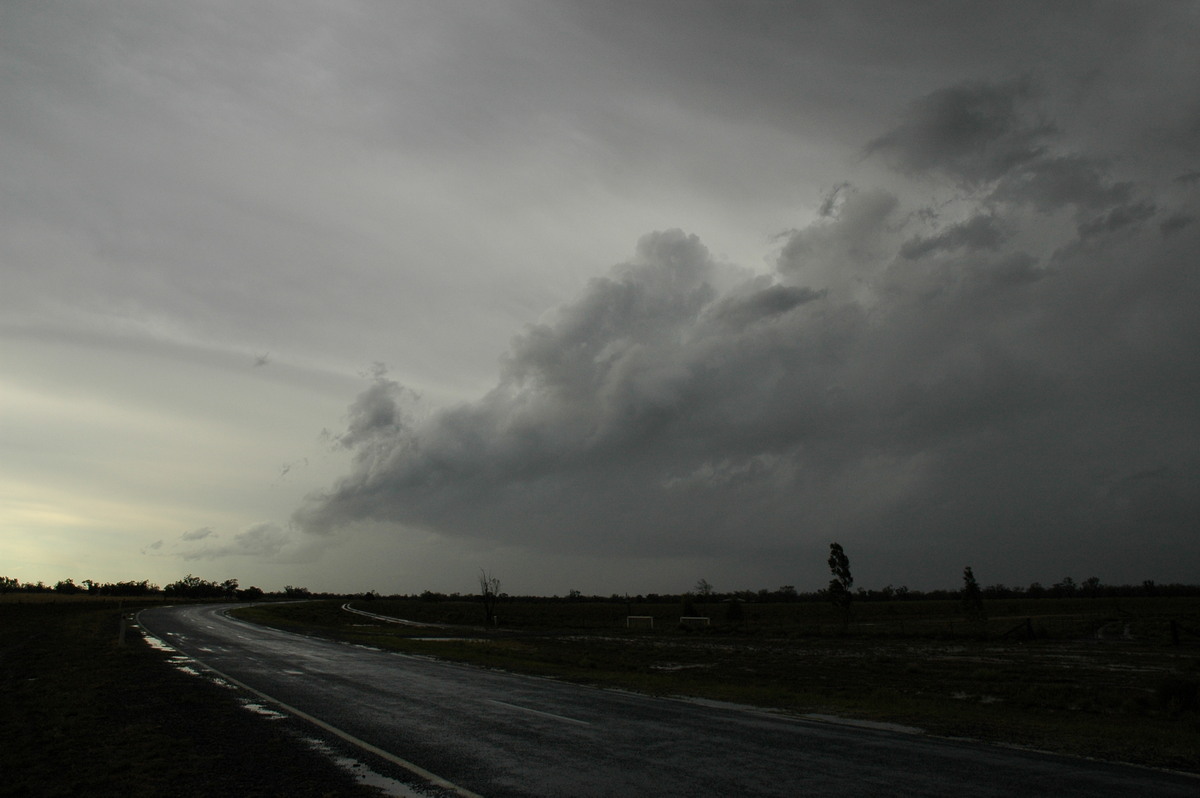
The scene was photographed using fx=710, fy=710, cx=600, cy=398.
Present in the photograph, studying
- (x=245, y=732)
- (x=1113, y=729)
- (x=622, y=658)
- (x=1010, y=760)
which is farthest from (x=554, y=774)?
(x=622, y=658)

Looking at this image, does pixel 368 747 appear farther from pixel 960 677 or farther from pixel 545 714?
pixel 960 677

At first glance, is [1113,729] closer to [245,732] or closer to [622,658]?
[245,732]

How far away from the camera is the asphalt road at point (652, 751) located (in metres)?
8.34

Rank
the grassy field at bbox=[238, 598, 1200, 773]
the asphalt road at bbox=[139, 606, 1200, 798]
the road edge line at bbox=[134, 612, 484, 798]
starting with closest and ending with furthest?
the road edge line at bbox=[134, 612, 484, 798] < the asphalt road at bbox=[139, 606, 1200, 798] < the grassy field at bbox=[238, 598, 1200, 773]

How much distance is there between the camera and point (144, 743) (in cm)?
1070

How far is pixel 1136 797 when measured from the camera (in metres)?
8.01

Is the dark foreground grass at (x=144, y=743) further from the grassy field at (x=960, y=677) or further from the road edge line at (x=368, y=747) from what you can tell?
the grassy field at (x=960, y=677)

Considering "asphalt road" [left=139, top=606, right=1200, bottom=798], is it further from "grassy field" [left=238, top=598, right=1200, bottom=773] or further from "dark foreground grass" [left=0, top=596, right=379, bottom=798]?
"grassy field" [left=238, top=598, right=1200, bottom=773]

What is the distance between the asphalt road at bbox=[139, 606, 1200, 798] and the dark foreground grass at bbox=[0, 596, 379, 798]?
3.82 feet

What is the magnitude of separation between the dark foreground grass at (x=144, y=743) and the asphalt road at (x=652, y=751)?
45.8 inches

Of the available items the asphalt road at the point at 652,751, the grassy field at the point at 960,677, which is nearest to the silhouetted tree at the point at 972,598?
the grassy field at the point at 960,677

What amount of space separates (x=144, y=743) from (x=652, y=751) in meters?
7.64

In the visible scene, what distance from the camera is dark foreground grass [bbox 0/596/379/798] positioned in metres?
8.34

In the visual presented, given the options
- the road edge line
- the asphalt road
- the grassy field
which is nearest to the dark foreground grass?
the road edge line
